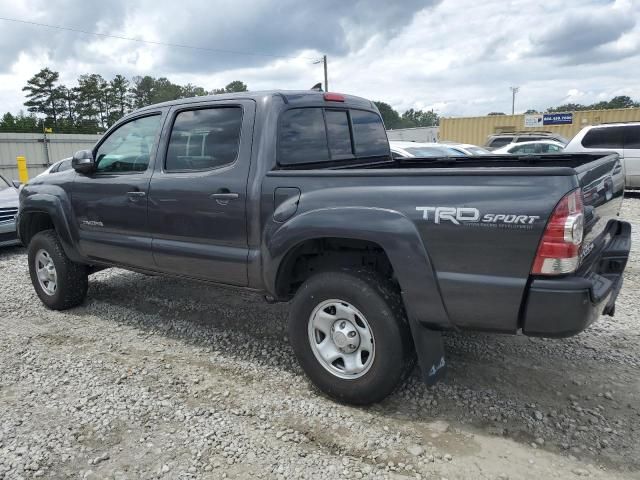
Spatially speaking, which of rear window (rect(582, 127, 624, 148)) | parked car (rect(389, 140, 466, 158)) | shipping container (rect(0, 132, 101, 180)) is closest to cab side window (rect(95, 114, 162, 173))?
parked car (rect(389, 140, 466, 158))

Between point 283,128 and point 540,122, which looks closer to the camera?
point 283,128

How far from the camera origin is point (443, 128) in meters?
31.2

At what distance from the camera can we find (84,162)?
4.50 m

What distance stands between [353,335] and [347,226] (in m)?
0.66

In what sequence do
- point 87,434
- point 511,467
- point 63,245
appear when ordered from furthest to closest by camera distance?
point 63,245 < point 87,434 < point 511,467

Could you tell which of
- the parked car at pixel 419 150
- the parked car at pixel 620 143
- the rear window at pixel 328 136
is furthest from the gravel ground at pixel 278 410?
the parked car at pixel 620 143

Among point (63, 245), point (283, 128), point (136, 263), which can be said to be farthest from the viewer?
point (63, 245)

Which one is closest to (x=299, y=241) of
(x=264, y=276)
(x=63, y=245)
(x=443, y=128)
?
(x=264, y=276)

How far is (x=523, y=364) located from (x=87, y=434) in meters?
2.86

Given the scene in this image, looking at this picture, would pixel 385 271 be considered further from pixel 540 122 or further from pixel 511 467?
pixel 540 122

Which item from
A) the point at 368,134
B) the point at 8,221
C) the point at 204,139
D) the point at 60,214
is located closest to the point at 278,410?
the point at 204,139

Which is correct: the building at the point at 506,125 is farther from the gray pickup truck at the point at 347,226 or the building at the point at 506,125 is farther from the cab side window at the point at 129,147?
the gray pickup truck at the point at 347,226

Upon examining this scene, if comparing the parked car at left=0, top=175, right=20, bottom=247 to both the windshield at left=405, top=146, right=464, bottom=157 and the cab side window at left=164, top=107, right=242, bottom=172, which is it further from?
the windshield at left=405, top=146, right=464, bottom=157

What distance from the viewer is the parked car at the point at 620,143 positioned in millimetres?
12516
